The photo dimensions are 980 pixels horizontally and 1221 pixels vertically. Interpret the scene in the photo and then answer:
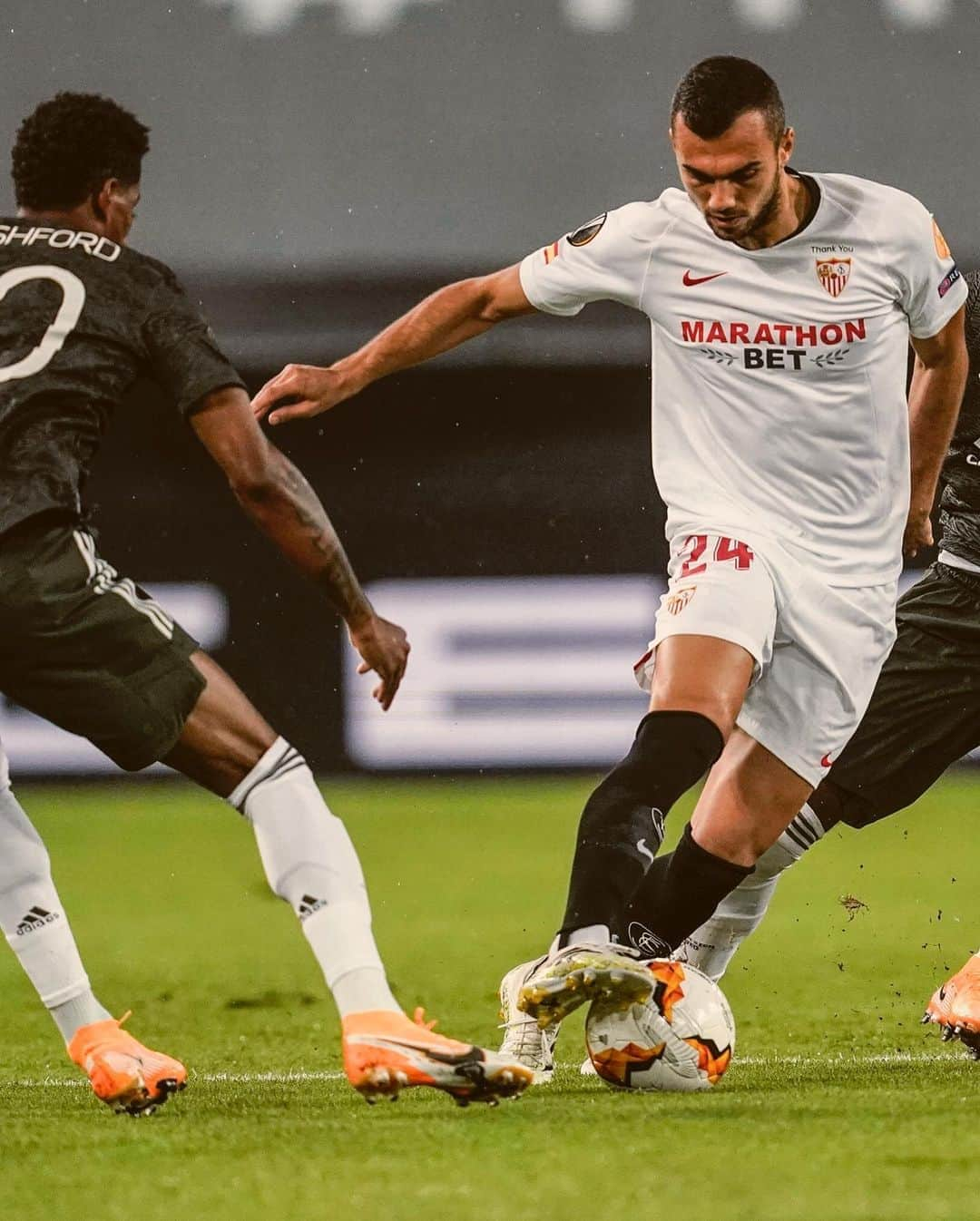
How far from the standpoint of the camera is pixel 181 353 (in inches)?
151

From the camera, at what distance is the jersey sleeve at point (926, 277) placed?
14.4 ft

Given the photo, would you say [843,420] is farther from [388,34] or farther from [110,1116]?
[388,34]

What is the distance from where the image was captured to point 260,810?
12.4 feet

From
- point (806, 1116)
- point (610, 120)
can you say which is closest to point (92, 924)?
point (806, 1116)

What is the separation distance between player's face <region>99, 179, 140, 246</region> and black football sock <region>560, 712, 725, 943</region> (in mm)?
1257

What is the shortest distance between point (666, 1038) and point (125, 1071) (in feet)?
3.09

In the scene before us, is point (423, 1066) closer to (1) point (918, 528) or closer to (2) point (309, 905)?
(2) point (309, 905)

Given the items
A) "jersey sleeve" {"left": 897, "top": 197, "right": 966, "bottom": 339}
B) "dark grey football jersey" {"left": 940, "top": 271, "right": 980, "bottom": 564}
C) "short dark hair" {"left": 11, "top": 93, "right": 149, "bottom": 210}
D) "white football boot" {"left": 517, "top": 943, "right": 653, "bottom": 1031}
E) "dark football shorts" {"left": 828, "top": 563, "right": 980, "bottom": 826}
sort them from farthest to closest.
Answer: "dark grey football jersey" {"left": 940, "top": 271, "right": 980, "bottom": 564} < "dark football shorts" {"left": 828, "top": 563, "right": 980, "bottom": 826} < "jersey sleeve" {"left": 897, "top": 197, "right": 966, "bottom": 339} < "short dark hair" {"left": 11, "top": 93, "right": 149, "bottom": 210} < "white football boot" {"left": 517, "top": 943, "right": 653, "bottom": 1031}

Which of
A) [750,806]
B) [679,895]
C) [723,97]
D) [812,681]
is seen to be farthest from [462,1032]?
[723,97]

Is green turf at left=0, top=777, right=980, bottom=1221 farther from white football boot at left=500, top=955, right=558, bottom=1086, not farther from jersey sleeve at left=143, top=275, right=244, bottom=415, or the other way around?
jersey sleeve at left=143, top=275, right=244, bottom=415

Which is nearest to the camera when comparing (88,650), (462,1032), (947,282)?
(88,650)

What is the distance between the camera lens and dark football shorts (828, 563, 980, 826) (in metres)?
4.90

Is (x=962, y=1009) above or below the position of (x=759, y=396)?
below

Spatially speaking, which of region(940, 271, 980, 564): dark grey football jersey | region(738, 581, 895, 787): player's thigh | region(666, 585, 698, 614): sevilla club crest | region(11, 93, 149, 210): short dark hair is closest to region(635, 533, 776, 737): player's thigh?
region(666, 585, 698, 614): sevilla club crest
